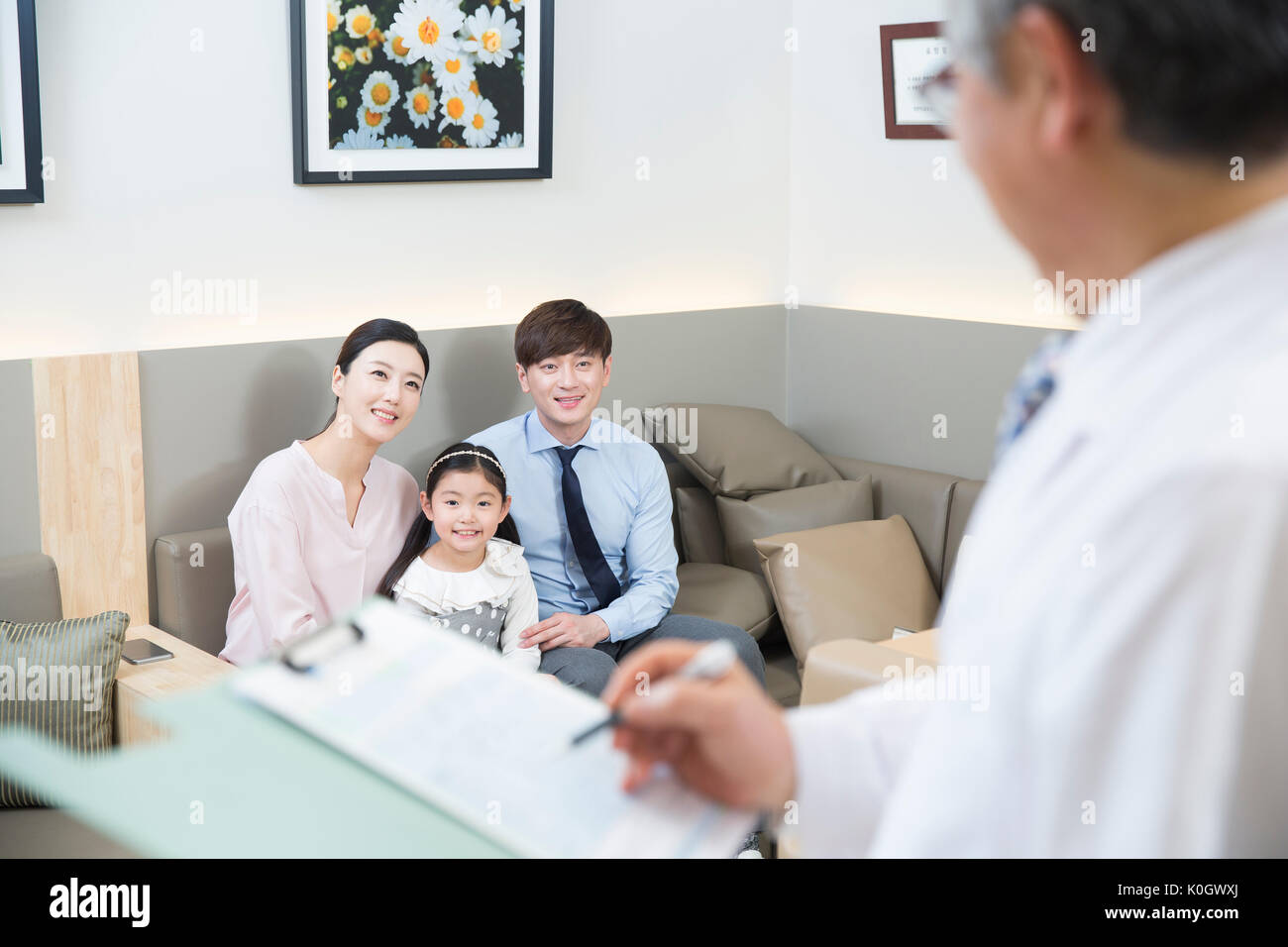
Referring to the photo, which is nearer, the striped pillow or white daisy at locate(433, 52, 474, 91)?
the striped pillow

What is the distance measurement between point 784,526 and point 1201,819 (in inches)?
110

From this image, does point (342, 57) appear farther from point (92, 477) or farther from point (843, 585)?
point (843, 585)

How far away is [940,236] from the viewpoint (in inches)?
148

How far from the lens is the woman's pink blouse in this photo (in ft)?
8.06

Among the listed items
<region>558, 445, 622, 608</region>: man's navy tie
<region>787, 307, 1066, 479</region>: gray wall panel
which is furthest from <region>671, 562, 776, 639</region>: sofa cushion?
<region>787, 307, 1066, 479</region>: gray wall panel

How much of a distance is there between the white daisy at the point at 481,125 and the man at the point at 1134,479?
2653 millimetres

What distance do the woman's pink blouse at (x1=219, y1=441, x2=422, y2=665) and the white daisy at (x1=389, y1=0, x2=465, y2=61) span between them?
3.50ft

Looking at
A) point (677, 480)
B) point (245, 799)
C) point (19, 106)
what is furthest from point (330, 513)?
point (245, 799)

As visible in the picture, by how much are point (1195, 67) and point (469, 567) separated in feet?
7.12

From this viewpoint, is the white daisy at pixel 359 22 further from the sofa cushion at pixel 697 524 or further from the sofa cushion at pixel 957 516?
the sofa cushion at pixel 957 516

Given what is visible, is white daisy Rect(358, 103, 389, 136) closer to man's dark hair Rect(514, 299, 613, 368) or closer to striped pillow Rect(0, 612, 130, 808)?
man's dark hair Rect(514, 299, 613, 368)

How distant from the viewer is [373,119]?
3.03 metres

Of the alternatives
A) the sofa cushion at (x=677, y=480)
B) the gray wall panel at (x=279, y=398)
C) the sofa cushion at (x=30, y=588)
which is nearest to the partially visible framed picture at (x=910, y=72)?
the gray wall panel at (x=279, y=398)

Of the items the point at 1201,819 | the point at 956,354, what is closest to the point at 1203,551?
the point at 1201,819
